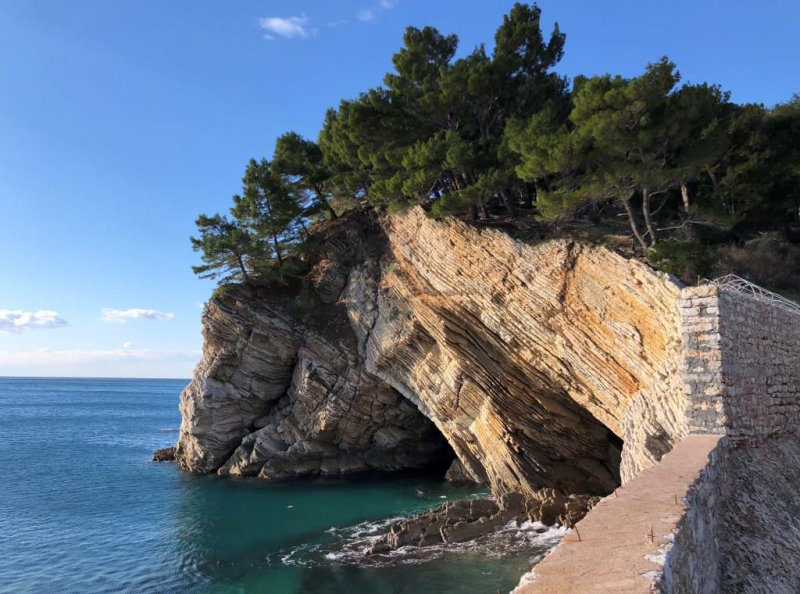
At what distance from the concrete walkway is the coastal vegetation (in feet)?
29.9

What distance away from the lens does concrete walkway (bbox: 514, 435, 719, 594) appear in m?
2.88

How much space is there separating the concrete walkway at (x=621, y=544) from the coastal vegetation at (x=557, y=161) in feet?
29.9

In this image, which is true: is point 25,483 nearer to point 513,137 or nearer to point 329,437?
point 329,437

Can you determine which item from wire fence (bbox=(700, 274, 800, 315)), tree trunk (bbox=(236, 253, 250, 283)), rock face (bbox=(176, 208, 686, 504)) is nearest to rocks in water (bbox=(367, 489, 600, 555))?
rock face (bbox=(176, 208, 686, 504))

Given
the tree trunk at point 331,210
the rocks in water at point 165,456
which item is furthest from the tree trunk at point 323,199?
the rocks in water at point 165,456

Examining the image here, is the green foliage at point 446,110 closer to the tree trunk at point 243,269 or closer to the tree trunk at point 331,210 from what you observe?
the tree trunk at point 331,210

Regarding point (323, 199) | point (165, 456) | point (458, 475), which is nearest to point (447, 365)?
point (458, 475)

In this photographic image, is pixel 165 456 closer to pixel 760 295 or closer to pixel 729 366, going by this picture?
pixel 729 366

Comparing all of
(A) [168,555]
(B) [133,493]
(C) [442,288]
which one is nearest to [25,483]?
(B) [133,493]

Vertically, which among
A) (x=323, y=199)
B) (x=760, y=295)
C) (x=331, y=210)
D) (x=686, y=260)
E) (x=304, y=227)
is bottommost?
(x=760, y=295)

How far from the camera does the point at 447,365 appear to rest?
19.7m

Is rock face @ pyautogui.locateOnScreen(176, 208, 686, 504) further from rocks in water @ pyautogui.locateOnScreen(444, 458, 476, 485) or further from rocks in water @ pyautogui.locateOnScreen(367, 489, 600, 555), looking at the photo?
rocks in water @ pyautogui.locateOnScreen(444, 458, 476, 485)

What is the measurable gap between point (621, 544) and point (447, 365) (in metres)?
16.3

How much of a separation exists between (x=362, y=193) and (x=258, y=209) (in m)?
5.10
